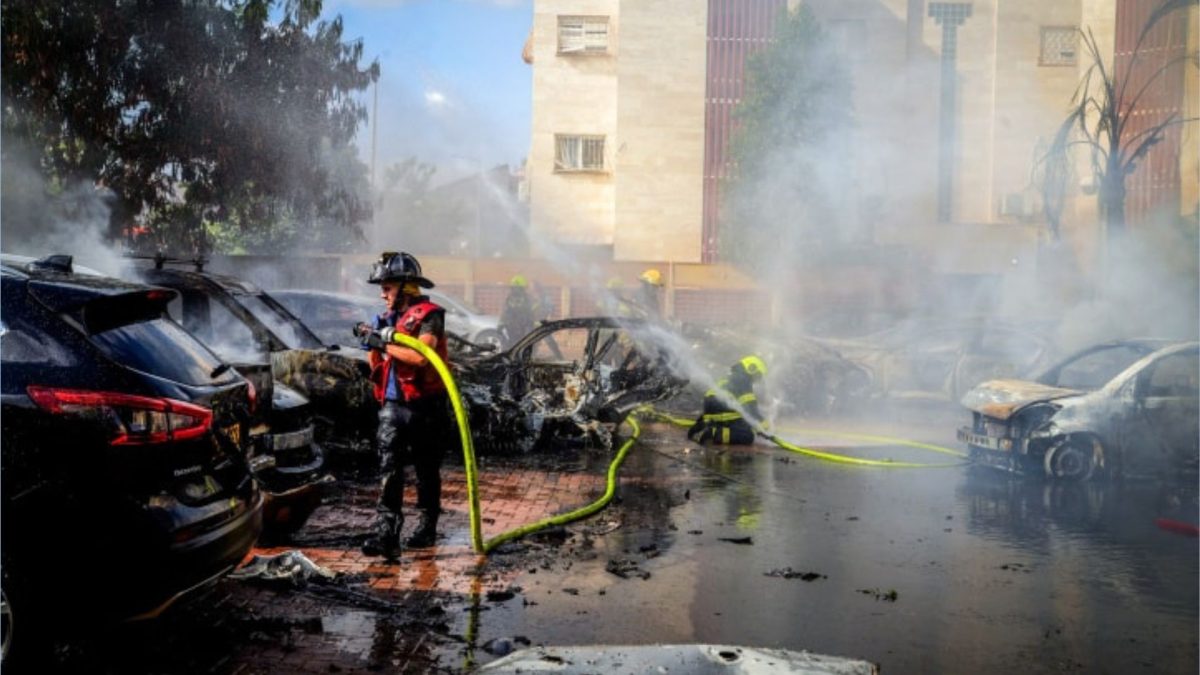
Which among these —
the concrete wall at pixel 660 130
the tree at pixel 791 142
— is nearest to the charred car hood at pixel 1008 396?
the tree at pixel 791 142

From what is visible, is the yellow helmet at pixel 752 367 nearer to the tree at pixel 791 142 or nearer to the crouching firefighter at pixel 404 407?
the crouching firefighter at pixel 404 407

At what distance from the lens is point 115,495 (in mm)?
3977

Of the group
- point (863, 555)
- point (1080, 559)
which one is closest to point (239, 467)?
point (863, 555)

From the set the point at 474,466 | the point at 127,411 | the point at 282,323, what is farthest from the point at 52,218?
the point at 127,411

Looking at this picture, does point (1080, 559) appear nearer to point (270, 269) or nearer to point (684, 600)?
point (684, 600)

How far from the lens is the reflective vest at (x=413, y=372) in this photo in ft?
22.4

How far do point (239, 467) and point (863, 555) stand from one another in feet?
14.3

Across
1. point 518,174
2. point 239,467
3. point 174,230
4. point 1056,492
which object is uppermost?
point 518,174

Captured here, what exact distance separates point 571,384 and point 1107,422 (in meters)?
5.39

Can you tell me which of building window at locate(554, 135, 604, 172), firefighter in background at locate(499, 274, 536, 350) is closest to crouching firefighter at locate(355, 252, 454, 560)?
firefighter in background at locate(499, 274, 536, 350)

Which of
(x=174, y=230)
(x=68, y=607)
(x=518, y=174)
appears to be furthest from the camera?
(x=518, y=174)

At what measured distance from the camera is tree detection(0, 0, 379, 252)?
35.1 ft

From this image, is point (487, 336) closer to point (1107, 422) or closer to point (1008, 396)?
point (1008, 396)

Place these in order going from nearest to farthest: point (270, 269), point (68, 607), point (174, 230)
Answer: point (68, 607) < point (174, 230) < point (270, 269)
